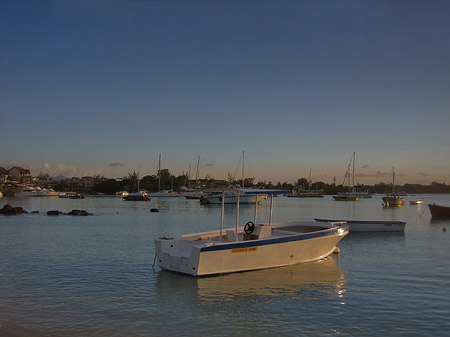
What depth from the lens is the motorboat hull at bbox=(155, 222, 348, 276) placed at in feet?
47.7

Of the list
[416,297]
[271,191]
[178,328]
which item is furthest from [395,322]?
[271,191]

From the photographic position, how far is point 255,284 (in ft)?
47.0

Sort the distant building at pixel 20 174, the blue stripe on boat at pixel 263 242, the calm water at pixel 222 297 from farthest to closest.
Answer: the distant building at pixel 20 174 → the blue stripe on boat at pixel 263 242 → the calm water at pixel 222 297

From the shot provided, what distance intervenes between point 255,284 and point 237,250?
4.68 ft

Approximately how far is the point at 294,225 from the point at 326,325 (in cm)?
1135

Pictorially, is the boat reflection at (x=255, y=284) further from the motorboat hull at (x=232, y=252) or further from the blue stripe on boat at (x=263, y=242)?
the blue stripe on boat at (x=263, y=242)

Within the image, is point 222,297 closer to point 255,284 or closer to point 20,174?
point 255,284

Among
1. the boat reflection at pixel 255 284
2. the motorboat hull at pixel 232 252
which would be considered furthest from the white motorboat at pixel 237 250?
the boat reflection at pixel 255 284

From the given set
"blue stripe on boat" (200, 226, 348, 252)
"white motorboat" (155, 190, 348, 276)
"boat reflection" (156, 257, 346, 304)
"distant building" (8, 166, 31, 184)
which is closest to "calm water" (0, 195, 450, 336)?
"boat reflection" (156, 257, 346, 304)

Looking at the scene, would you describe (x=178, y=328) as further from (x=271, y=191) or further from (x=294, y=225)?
(x=294, y=225)

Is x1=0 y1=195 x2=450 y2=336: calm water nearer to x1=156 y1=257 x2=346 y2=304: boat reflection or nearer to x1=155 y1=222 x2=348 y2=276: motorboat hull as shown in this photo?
x1=156 y1=257 x2=346 y2=304: boat reflection

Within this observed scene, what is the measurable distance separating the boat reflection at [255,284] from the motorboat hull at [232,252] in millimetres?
288

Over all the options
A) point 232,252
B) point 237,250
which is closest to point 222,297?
point 232,252

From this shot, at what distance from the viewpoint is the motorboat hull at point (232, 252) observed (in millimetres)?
14531
